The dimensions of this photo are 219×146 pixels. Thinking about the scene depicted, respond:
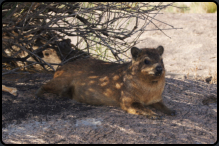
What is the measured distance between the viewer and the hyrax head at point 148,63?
12.7 feet

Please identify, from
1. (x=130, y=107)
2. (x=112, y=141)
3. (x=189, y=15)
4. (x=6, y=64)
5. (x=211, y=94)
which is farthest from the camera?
(x=189, y=15)

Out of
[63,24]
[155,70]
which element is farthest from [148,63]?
[63,24]

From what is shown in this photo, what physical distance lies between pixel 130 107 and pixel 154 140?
Result: 97cm

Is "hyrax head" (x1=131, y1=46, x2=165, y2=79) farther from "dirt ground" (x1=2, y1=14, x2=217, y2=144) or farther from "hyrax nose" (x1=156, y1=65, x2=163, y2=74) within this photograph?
"dirt ground" (x1=2, y1=14, x2=217, y2=144)

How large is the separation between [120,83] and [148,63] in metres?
0.65

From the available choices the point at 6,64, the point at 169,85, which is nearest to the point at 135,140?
the point at 169,85

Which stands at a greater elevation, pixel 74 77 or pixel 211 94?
pixel 74 77

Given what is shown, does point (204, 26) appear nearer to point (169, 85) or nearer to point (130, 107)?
point (169, 85)

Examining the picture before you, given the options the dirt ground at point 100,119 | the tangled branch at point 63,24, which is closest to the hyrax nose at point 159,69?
the dirt ground at point 100,119

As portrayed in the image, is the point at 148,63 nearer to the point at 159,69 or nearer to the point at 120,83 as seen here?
the point at 159,69

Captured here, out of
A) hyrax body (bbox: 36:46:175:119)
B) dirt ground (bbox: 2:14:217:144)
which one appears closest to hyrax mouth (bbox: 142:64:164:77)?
hyrax body (bbox: 36:46:175:119)

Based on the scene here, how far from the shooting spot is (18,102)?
439 centimetres

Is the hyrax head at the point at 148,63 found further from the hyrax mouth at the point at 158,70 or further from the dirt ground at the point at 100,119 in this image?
the dirt ground at the point at 100,119

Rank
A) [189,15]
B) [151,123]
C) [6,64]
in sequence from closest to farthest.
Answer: [151,123] → [6,64] → [189,15]
